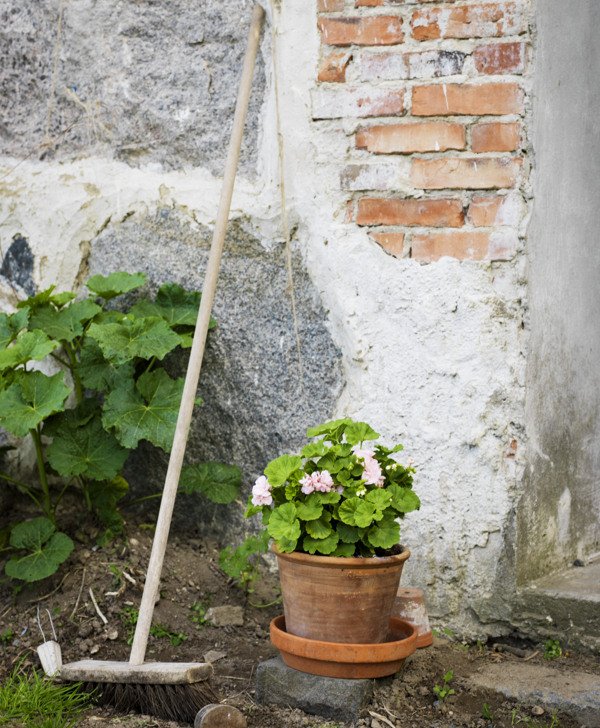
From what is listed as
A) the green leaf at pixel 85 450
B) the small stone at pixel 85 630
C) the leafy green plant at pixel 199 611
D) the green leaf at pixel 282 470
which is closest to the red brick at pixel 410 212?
the green leaf at pixel 282 470

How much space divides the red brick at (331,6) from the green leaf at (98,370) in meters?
1.11

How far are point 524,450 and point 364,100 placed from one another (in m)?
1.01

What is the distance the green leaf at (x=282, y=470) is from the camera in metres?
2.05

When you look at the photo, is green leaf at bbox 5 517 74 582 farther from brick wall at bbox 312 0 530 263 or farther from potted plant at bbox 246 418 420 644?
brick wall at bbox 312 0 530 263

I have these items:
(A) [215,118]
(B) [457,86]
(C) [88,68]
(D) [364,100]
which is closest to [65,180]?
(C) [88,68]

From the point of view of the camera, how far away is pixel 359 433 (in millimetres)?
2094

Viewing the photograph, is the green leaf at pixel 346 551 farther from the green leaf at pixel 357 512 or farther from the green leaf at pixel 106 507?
the green leaf at pixel 106 507

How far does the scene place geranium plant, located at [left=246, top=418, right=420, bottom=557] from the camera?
201cm

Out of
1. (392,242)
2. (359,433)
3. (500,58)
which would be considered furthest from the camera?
(392,242)

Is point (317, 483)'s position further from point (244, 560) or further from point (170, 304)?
point (170, 304)

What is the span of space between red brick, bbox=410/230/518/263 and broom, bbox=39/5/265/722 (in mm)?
528

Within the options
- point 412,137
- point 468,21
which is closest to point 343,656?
point 412,137

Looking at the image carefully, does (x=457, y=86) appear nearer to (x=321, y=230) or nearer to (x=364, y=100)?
(x=364, y=100)

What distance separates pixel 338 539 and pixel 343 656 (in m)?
0.26
